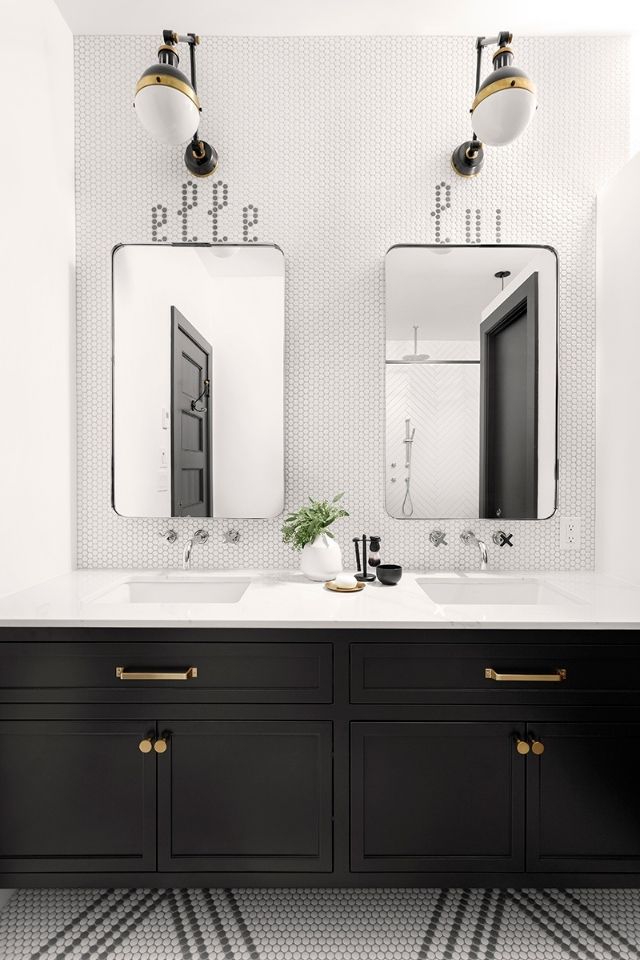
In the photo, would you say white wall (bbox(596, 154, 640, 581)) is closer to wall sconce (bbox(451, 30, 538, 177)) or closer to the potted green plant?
wall sconce (bbox(451, 30, 538, 177))

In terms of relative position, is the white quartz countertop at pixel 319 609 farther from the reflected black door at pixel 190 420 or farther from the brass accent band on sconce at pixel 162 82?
the brass accent band on sconce at pixel 162 82

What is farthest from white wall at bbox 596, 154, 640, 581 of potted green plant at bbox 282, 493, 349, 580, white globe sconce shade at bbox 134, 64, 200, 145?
white globe sconce shade at bbox 134, 64, 200, 145

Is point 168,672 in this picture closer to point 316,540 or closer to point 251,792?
point 251,792

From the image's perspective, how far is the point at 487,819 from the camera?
1.44 m

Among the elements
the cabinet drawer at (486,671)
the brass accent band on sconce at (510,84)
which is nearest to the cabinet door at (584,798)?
the cabinet drawer at (486,671)

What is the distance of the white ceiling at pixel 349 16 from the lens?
187cm

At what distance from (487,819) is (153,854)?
909 millimetres

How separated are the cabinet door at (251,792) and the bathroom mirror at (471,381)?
946 mm

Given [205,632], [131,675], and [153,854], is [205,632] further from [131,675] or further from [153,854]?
[153,854]

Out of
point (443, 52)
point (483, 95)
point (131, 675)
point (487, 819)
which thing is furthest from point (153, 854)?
point (443, 52)

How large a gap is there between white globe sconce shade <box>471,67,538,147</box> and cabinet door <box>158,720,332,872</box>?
6.10 feet

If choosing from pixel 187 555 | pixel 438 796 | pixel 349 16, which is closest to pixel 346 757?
pixel 438 796

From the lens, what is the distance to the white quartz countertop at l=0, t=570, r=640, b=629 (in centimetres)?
141

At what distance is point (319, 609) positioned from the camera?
1499 millimetres
